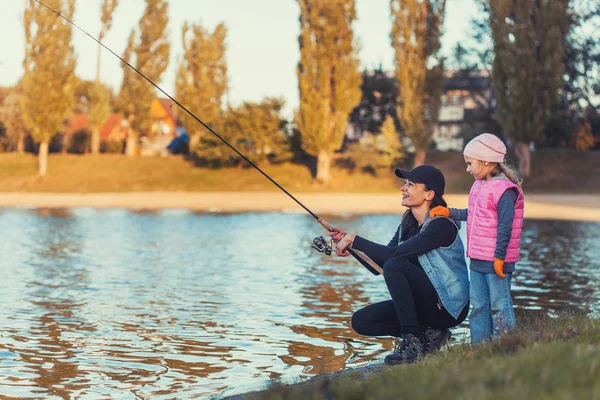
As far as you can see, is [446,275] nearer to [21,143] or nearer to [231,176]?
[231,176]

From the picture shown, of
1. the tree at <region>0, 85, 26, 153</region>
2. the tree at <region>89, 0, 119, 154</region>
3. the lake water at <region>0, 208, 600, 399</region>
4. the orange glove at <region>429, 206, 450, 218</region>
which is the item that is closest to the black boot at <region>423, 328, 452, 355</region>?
the orange glove at <region>429, 206, 450, 218</region>

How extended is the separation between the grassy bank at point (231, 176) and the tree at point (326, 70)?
3.07 m

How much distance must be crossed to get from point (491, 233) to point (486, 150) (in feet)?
1.81

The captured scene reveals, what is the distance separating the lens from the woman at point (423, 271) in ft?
21.0

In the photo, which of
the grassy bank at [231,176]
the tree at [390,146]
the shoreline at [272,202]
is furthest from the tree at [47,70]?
the tree at [390,146]

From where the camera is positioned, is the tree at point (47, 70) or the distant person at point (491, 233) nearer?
the distant person at point (491, 233)

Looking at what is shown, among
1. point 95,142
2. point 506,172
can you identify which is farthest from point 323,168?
point 506,172

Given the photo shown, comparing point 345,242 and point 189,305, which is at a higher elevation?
point 345,242

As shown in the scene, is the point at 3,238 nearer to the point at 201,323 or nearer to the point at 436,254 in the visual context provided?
the point at 201,323

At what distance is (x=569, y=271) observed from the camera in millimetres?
14328

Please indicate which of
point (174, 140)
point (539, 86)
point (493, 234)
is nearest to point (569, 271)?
point (493, 234)

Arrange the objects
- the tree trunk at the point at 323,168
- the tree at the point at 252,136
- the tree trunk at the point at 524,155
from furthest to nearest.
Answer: the tree at the point at 252,136
the tree trunk at the point at 323,168
the tree trunk at the point at 524,155

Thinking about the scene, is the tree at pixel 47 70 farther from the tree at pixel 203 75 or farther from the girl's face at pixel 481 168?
the girl's face at pixel 481 168

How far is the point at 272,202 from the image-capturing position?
125 feet
